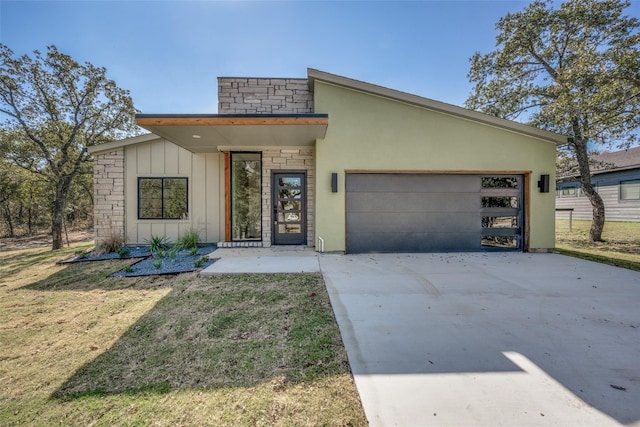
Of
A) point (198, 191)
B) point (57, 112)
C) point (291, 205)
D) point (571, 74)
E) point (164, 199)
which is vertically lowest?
point (291, 205)

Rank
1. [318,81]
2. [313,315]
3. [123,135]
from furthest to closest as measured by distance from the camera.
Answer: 1. [123,135]
2. [318,81]
3. [313,315]

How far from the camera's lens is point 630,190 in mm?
13695

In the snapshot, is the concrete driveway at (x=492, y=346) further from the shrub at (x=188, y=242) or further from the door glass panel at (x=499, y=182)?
the shrub at (x=188, y=242)

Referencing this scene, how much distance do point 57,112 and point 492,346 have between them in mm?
15065

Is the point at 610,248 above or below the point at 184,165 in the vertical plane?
below

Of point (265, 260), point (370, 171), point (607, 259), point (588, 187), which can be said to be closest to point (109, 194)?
point (265, 260)

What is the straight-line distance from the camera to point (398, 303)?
3500mm

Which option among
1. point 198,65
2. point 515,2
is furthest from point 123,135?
point 515,2

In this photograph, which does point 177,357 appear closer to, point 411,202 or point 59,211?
point 411,202

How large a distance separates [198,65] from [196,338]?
925 cm

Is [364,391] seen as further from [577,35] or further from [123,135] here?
[123,135]

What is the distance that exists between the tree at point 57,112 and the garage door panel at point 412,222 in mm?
11232

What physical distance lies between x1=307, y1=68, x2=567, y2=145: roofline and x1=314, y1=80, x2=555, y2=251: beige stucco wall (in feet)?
0.42

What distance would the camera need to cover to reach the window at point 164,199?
8.09 metres
